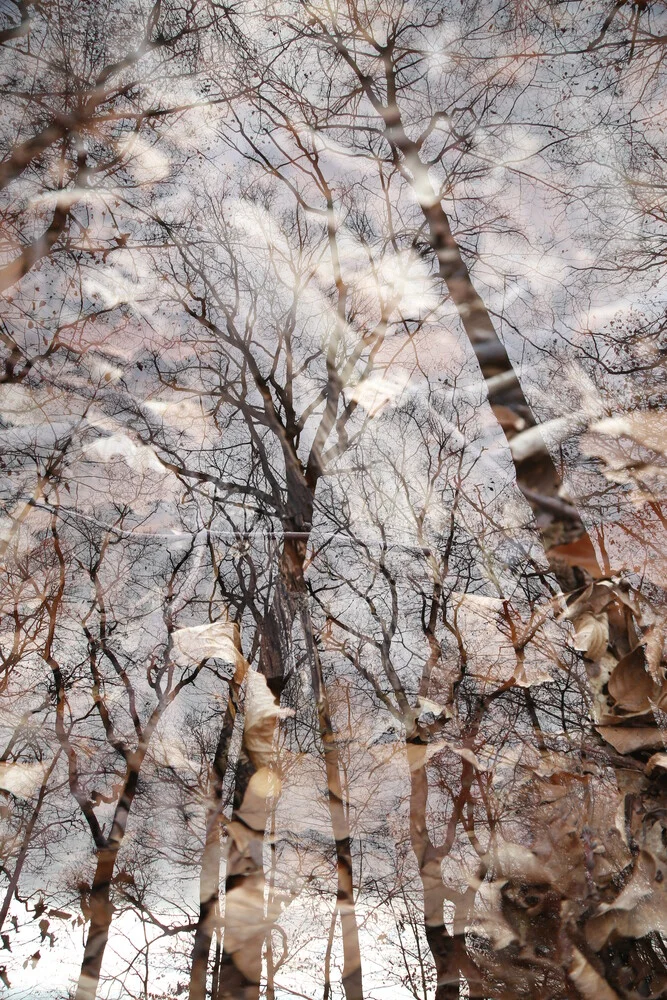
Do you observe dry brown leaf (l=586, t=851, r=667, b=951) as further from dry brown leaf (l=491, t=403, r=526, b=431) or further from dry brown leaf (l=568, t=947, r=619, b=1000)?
dry brown leaf (l=491, t=403, r=526, b=431)

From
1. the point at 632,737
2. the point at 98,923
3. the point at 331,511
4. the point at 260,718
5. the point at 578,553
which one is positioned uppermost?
the point at 331,511

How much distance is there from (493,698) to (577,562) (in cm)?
27

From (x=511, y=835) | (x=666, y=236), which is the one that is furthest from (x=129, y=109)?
(x=511, y=835)

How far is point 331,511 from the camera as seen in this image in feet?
3.48

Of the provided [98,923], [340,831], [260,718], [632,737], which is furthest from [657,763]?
[98,923]

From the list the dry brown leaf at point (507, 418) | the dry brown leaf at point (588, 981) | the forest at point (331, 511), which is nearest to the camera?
the dry brown leaf at point (588, 981)

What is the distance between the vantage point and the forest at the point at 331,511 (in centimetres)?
75

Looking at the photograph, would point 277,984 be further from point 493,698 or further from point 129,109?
point 129,109

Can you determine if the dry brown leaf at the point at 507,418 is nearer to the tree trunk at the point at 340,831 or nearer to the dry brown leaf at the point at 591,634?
the dry brown leaf at the point at 591,634

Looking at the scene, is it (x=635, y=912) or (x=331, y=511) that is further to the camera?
(x=331, y=511)

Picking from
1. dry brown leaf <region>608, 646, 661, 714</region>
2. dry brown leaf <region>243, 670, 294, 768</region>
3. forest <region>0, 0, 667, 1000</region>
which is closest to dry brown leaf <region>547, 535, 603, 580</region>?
forest <region>0, 0, 667, 1000</region>

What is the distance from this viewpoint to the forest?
75cm

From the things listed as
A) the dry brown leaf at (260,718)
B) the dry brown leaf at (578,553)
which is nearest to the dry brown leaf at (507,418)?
the dry brown leaf at (578,553)

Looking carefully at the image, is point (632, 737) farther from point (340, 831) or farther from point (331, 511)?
point (331, 511)
